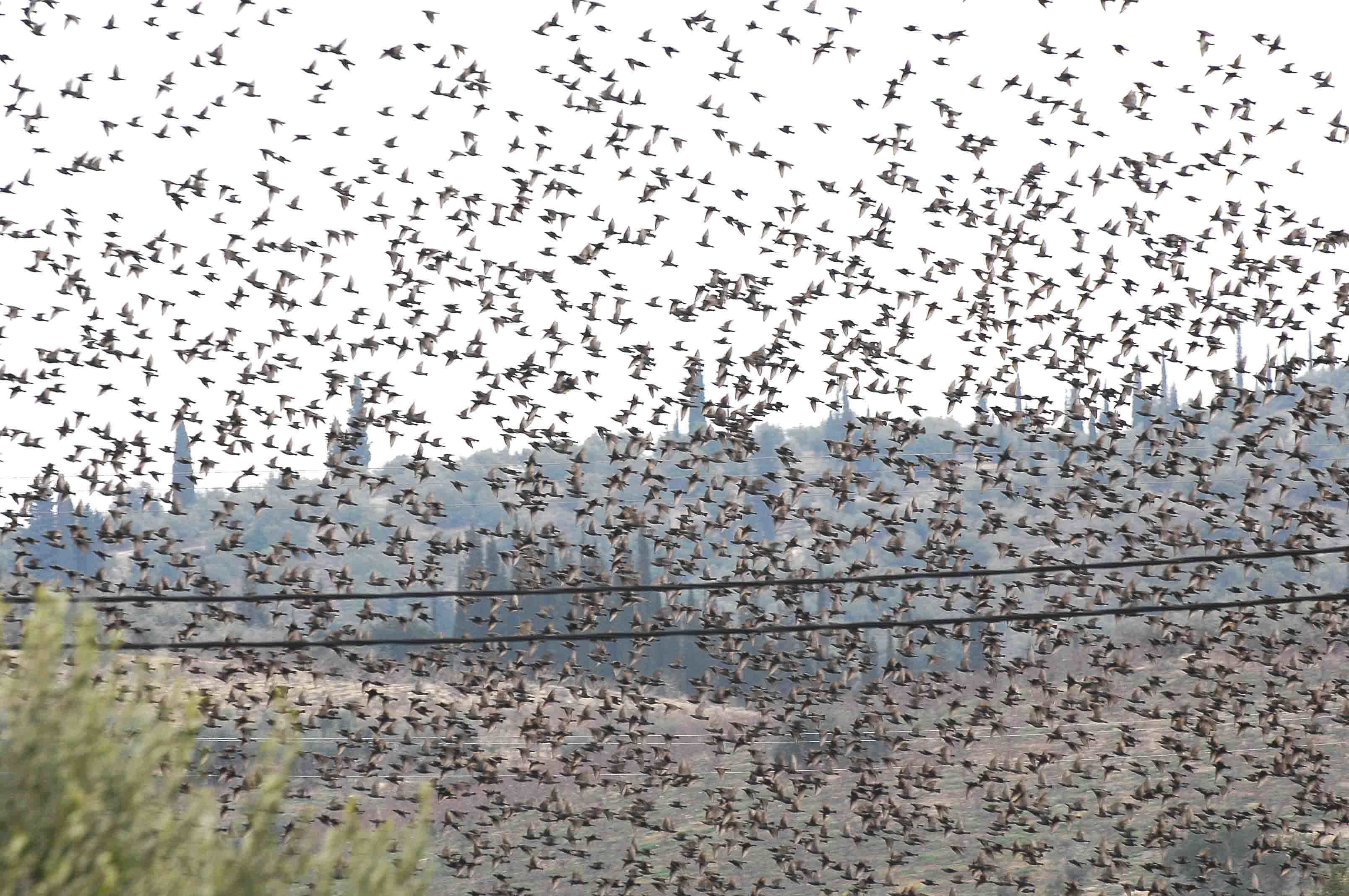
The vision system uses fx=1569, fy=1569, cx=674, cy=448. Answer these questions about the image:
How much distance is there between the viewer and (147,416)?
33.0m

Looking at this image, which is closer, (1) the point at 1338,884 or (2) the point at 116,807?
(2) the point at 116,807

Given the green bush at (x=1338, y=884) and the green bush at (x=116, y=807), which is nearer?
the green bush at (x=116, y=807)

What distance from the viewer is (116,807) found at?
5734mm

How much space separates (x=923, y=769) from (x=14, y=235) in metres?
26.0

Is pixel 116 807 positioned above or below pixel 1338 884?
above

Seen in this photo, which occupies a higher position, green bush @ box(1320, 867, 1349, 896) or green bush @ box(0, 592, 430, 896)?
green bush @ box(0, 592, 430, 896)

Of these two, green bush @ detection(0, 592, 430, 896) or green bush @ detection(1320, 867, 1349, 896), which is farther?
green bush @ detection(1320, 867, 1349, 896)

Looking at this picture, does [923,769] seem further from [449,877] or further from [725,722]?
[725,722]

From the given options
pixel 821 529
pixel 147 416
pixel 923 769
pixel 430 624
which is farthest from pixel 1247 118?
pixel 430 624

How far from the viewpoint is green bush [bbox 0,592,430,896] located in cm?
555

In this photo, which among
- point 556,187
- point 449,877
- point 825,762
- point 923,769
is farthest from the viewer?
point 825,762

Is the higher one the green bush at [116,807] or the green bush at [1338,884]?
the green bush at [116,807]

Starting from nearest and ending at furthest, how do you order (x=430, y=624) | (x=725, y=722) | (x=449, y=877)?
1. (x=449, y=877)
2. (x=725, y=722)
3. (x=430, y=624)

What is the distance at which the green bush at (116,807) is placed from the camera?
218 inches
